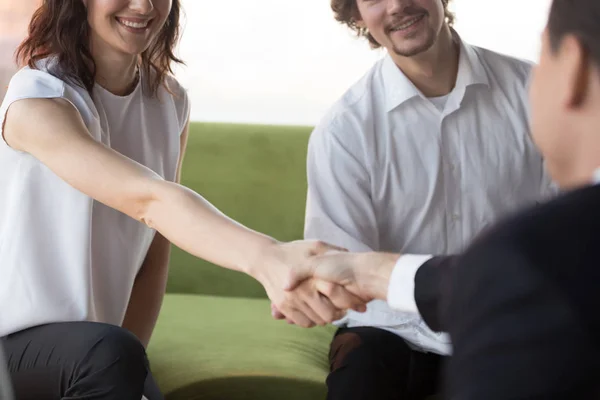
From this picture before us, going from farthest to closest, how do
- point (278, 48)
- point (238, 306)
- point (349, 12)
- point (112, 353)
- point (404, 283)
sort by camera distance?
point (278, 48) → point (238, 306) → point (349, 12) → point (112, 353) → point (404, 283)

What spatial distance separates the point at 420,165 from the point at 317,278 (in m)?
0.59

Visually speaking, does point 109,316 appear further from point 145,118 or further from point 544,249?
point 544,249

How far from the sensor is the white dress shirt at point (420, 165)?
2.02 metres

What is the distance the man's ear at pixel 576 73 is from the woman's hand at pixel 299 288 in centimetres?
77

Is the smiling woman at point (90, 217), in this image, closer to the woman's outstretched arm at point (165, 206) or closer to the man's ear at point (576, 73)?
the woman's outstretched arm at point (165, 206)

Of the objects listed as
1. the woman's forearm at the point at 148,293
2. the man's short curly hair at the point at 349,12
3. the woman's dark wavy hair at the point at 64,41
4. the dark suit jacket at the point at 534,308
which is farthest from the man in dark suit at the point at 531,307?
the man's short curly hair at the point at 349,12

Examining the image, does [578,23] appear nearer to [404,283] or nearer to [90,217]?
[404,283]

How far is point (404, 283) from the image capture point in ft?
4.57

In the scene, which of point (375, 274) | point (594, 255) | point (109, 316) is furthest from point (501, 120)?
point (594, 255)

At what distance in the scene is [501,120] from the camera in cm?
209

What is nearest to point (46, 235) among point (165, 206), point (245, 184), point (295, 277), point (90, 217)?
point (90, 217)

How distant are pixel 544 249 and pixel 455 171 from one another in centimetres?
138

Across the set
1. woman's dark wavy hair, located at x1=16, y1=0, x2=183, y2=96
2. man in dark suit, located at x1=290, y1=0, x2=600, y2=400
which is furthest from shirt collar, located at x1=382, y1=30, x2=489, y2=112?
man in dark suit, located at x1=290, y1=0, x2=600, y2=400

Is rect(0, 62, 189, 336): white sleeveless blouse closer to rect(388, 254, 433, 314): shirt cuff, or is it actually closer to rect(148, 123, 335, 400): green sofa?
rect(148, 123, 335, 400): green sofa
